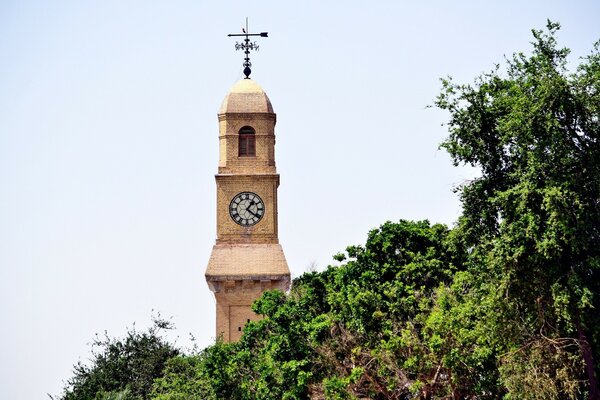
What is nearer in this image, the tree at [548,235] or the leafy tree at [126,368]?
the tree at [548,235]

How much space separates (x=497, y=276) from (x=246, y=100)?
3944 centimetres

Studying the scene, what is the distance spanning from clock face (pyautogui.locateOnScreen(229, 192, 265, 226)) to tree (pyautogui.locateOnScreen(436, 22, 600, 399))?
1421 inches

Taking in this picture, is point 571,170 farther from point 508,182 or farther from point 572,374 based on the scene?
point 572,374

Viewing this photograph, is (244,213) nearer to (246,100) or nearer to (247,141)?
(247,141)

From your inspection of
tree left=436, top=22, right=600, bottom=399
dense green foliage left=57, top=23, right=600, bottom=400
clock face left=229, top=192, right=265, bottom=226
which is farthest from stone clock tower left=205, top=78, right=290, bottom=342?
tree left=436, top=22, right=600, bottom=399

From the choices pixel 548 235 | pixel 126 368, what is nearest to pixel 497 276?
pixel 548 235

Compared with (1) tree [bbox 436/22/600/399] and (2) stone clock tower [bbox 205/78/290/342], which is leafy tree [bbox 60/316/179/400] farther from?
(1) tree [bbox 436/22/600/399]

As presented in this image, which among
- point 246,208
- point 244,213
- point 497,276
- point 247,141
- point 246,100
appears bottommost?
point 497,276

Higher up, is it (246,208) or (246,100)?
(246,100)

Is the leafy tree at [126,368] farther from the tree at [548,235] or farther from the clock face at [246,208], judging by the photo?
the tree at [548,235]

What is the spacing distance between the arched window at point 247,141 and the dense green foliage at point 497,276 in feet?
91.1

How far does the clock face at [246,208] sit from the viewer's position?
6544cm

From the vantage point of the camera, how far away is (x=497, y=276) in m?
29.1

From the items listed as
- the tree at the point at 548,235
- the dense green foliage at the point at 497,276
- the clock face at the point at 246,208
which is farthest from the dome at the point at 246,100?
the tree at the point at 548,235
